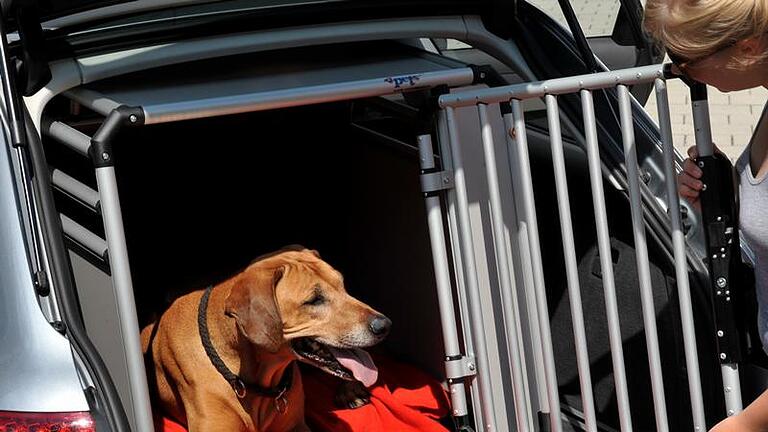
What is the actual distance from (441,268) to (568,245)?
0.51 meters

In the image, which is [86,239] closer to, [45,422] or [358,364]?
[45,422]

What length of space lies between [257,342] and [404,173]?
3.01ft

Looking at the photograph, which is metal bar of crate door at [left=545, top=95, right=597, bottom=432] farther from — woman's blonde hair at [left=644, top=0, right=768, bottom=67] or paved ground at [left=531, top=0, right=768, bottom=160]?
paved ground at [left=531, top=0, right=768, bottom=160]

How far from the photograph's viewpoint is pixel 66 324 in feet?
7.84

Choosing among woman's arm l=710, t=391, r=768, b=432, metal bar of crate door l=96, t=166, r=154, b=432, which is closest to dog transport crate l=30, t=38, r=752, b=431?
metal bar of crate door l=96, t=166, r=154, b=432

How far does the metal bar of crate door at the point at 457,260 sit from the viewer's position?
10.4 ft

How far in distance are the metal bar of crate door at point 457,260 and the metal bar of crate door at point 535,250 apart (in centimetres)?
20

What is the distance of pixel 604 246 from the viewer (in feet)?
9.20

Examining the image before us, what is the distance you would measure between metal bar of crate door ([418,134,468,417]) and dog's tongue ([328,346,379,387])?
11.5 inches

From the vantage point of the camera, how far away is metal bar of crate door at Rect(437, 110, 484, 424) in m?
3.17

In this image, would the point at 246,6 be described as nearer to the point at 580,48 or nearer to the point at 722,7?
the point at 580,48

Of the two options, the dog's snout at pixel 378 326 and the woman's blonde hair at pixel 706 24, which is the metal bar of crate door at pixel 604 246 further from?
the dog's snout at pixel 378 326

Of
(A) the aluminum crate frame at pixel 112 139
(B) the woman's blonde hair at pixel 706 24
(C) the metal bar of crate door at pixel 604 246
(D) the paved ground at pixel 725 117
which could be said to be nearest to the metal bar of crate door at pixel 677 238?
(C) the metal bar of crate door at pixel 604 246

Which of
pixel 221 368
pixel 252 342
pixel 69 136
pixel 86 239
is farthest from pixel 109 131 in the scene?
pixel 221 368
